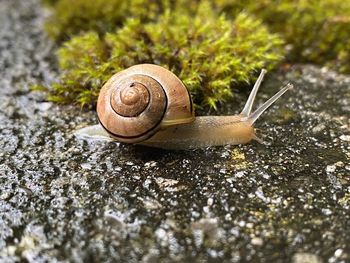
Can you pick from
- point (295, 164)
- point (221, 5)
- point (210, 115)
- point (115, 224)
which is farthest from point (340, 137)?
point (221, 5)

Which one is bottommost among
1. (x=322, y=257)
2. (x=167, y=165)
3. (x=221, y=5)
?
(x=322, y=257)

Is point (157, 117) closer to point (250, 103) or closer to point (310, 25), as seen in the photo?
point (250, 103)

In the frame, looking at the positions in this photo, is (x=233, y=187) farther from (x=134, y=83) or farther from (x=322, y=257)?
(x=134, y=83)

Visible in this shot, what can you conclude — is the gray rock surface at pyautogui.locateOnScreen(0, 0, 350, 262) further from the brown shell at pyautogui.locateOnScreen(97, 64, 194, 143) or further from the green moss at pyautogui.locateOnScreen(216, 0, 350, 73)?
the green moss at pyautogui.locateOnScreen(216, 0, 350, 73)

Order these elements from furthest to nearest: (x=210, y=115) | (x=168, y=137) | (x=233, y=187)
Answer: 1. (x=210, y=115)
2. (x=168, y=137)
3. (x=233, y=187)

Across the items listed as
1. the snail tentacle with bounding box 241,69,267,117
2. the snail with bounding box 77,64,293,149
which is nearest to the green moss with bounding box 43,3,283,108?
the snail tentacle with bounding box 241,69,267,117

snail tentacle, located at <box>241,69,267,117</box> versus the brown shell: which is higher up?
the brown shell

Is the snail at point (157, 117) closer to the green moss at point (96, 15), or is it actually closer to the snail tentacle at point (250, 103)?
the snail tentacle at point (250, 103)

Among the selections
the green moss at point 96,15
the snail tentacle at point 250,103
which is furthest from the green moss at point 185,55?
the green moss at point 96,15
